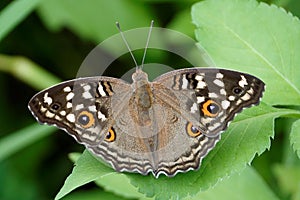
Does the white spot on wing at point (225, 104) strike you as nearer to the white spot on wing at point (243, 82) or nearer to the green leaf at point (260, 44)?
the white spot on wing at point (243, 82)

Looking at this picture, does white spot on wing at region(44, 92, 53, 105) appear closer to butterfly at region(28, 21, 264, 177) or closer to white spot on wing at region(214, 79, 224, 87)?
butterfly at region(28, 21, 264, 177)

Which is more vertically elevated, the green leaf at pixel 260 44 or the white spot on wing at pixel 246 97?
the green leaf at pixel 260 44

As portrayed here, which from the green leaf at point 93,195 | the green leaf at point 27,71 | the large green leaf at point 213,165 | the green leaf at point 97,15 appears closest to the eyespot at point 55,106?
the large green leaf at point 213,165

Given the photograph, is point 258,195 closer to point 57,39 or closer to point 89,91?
point 89,91

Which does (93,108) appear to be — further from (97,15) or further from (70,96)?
(97,15)

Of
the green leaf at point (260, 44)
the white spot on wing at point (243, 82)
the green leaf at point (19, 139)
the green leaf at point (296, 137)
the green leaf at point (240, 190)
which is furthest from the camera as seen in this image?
the green leaf at point (19, 139)

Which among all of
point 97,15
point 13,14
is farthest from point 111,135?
point 97,15

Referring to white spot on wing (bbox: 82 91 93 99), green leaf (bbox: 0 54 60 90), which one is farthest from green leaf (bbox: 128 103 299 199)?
green leaf (bbox: 0 54 60 90)
